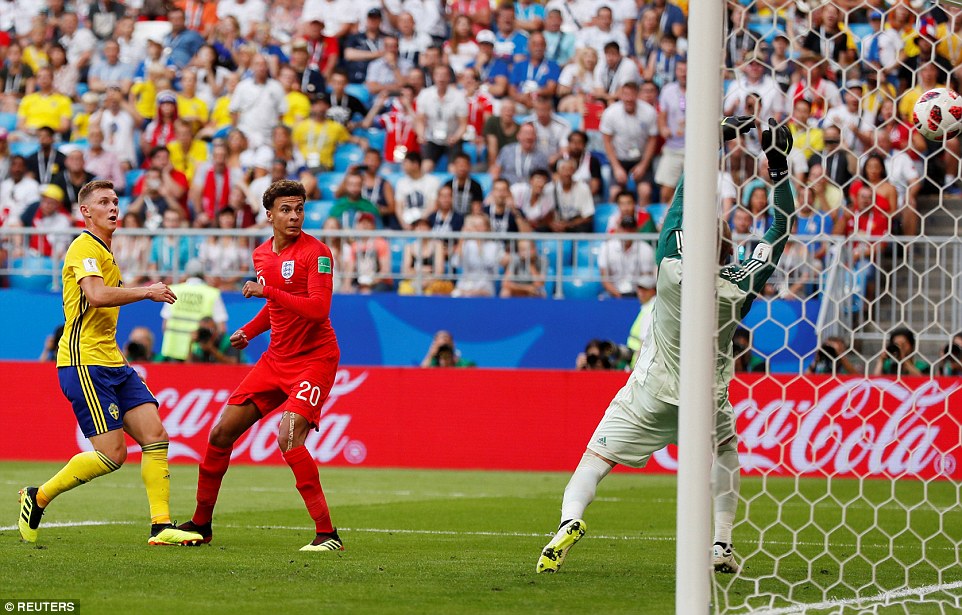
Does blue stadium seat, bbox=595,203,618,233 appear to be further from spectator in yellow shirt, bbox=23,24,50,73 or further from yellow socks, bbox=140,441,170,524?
yellow socks, bbox=140,441,170,524

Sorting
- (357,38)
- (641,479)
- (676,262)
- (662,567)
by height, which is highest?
(357,38)

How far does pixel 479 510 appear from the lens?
1127 cm

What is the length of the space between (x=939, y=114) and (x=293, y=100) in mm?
14144

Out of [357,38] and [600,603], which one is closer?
[600,603]

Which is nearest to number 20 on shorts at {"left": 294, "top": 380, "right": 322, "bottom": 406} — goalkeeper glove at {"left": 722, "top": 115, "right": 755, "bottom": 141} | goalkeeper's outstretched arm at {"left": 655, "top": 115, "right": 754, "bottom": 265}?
goalkeeper's outstretched arm at {"left": 655, "top": 115, "right": 754, "bottom": 265}

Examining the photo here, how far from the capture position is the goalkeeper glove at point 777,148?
6.84 metres

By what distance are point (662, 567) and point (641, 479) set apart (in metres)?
7.04

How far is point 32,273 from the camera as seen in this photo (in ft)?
57.6

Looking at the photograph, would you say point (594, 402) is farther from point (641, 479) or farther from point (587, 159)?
point (587, 159)

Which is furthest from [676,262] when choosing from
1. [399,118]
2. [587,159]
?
[399,118]

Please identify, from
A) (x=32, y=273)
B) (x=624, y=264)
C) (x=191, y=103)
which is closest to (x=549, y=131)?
(x=624, y=264)

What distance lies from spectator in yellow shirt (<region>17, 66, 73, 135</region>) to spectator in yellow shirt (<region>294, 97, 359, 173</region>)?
3923mm

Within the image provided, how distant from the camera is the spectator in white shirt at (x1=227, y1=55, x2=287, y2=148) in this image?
2002 centimetres

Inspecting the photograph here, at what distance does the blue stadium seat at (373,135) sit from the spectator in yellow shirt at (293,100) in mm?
825
